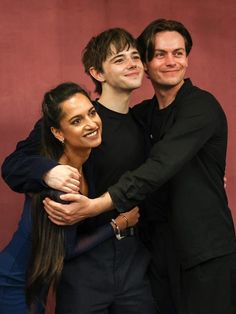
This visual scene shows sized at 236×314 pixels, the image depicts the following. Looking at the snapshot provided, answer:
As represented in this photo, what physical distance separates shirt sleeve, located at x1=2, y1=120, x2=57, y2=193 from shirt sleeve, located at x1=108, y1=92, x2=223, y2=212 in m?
0.24

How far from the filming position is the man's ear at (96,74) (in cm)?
191

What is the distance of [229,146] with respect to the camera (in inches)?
110

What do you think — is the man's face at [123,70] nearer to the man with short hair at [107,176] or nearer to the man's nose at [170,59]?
the man with short hair at [107,176]

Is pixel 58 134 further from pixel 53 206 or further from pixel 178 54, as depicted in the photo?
pixel 178 54

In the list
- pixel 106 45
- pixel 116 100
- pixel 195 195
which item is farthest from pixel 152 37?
pixel 195 195

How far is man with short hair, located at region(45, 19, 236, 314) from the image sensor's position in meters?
1.59

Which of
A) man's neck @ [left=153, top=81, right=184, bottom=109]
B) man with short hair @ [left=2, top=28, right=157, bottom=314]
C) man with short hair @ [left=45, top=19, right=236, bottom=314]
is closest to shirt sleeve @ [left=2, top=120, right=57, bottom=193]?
man with short hair @ [left=2, top=28, right=157, bottom=314]

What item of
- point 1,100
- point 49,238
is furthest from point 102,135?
point 1,100

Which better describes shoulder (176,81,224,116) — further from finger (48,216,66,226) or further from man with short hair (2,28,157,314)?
finger (48,216,66,226)

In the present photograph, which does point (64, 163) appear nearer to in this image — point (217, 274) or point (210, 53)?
point (217, 274)

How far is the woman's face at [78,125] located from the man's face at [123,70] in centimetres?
23

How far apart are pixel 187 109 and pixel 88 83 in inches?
36.7

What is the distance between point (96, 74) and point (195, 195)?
63 cm

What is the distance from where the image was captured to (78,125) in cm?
165
